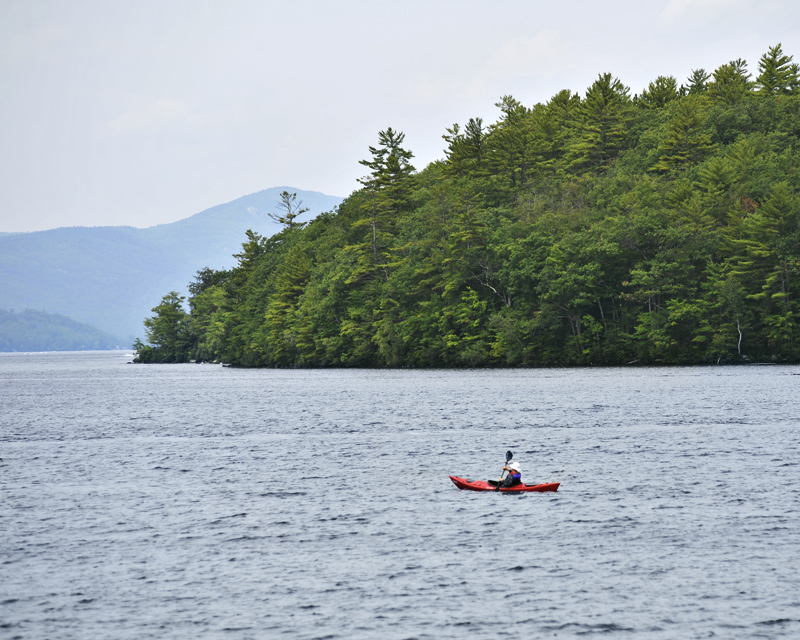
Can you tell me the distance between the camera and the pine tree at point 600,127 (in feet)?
508

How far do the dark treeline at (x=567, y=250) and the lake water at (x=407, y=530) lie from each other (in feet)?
158

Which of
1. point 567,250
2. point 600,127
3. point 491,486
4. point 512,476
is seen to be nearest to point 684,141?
point 600,127

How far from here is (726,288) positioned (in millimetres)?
95125

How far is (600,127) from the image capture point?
158m

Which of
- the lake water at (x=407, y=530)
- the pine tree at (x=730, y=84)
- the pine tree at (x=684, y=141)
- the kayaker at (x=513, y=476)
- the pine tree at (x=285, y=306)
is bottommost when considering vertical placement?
the lake water at (x=407, y=530)

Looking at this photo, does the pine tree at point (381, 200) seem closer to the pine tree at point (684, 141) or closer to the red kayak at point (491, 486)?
the pine tree at point (684, 141)

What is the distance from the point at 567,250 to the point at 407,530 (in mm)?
85960

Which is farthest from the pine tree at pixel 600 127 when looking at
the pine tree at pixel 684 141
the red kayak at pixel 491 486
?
the red kayak at pixel 491 486

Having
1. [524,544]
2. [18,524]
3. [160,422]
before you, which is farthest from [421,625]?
[160,422]

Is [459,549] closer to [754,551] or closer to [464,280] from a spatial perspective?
[754,551]

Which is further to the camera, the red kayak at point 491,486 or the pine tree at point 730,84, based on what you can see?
the pine tree at point 730,84

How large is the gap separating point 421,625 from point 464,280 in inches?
4062

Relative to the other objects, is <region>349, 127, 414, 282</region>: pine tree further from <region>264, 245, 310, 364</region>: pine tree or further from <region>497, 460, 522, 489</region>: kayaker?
<region>497, 460, 522, 489</region>: kayaker

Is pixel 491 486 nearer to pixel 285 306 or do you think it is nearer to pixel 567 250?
pixel 567 250
